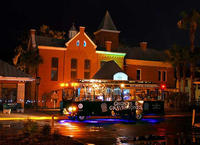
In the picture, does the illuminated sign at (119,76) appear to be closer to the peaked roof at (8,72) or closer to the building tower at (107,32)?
the peaked roof at (8,72)

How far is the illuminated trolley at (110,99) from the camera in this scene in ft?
72.2

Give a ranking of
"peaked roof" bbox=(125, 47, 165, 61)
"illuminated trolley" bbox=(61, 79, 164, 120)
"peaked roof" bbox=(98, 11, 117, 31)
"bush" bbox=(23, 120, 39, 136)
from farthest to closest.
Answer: "peaked roof" bbox=(98, 11, 117, 31)
"peaked roof" bbox=(125, 47, 165, 61)
"illuminated trolley" bbox=(61, 79, 164, 120)
"bush" bbox=(23, 120, 39, 136)

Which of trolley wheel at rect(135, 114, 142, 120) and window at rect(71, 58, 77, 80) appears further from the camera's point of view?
window at rect(71, 58, 77, 80)

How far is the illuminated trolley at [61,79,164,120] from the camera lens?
72.2ft

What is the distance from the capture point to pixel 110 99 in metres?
23.2

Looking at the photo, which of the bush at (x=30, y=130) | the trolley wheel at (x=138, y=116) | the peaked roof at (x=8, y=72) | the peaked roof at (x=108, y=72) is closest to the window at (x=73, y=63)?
the peaked roof at (x=108, y=72)

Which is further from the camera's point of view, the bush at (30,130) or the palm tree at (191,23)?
the palm tree at (191,23)

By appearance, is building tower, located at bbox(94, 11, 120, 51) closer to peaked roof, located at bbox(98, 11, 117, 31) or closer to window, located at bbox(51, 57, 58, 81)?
peaked roof, located at bbox(98, 11, 117, 31)

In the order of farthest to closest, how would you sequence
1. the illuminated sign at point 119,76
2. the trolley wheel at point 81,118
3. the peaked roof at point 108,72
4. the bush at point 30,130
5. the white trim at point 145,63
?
the white trim at point 145,63
the peaked roof at point 108,72
the illuminated sign at point 119,76
the trolley wheel at point 81,118
the bush at point 30,130

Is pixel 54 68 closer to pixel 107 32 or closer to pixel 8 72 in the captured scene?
pixel 8 72

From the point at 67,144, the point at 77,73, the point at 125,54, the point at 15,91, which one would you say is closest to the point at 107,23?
the point at 125,54

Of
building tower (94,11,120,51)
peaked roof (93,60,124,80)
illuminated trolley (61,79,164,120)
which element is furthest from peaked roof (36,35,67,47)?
illuminated trolley (61,79,164,120)

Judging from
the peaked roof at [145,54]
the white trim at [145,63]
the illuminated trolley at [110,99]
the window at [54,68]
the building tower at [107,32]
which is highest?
the building tower at [107,32]

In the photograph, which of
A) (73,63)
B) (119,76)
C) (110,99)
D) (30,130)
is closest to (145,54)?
(73,63)
